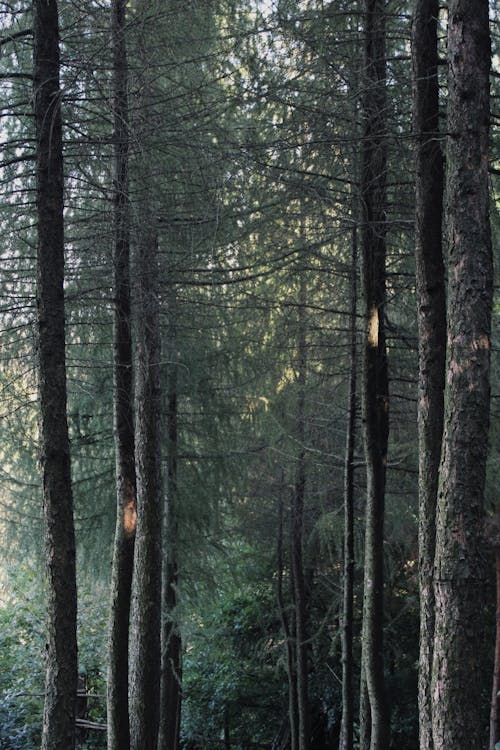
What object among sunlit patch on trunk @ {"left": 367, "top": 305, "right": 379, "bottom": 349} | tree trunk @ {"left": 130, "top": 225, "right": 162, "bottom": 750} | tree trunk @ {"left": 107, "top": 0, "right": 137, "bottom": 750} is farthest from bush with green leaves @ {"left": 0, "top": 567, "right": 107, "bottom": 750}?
sunlit patch on trunk @ {"left": 367, "top": 305, "right": 379, "bottom": 349}

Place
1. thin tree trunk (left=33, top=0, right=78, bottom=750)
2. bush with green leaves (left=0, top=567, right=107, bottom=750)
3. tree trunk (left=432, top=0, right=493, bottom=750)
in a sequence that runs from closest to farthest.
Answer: tree trunk (left=432, top=0, right=493, bottom=750) < thin tree trunk (left=33, top=0, right=78, bottom=750) < bush with green leaves (left=0, top=567, right=107, bottom=750)

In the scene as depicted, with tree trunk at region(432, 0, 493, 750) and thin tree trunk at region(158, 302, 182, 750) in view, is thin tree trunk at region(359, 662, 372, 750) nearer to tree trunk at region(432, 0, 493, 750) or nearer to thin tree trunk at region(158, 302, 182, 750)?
thin tree trunk at region(158, 302, 182, 750)

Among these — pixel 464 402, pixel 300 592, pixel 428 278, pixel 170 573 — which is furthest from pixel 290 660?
pixel 464 402

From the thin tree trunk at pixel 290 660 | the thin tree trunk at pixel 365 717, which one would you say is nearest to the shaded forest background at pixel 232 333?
the thin tree trunk at pixel 290 660

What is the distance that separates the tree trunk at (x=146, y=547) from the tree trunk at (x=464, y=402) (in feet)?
13.7

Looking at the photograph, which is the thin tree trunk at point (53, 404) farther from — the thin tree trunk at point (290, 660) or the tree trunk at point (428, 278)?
the thin tree trunk at point (290, 660)

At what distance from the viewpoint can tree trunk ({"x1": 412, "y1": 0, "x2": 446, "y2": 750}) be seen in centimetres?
601

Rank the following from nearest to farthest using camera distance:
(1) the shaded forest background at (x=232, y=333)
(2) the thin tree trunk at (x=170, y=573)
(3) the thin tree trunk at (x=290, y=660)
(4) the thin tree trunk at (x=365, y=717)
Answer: (1) the shaded forest background at (x=232, y=333)
(4) the thin tree trunk at (x=365, y=717)
(2) the thin tree trunk at (x=170, y=573)
(3) the thin tree trunk at (x=290, y=660)

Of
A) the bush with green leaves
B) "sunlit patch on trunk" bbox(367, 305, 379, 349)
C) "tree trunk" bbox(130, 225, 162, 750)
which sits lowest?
the bush with green leaves

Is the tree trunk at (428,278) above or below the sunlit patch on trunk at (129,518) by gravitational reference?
above

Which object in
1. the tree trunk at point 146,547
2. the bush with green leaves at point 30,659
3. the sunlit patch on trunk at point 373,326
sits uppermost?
the sunlit patch on trunk at point 373,326

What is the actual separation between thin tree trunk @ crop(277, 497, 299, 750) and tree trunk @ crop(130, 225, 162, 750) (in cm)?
540

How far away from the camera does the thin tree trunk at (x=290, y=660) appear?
45.4ft

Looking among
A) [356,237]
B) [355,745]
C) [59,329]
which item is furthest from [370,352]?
[355,745]
